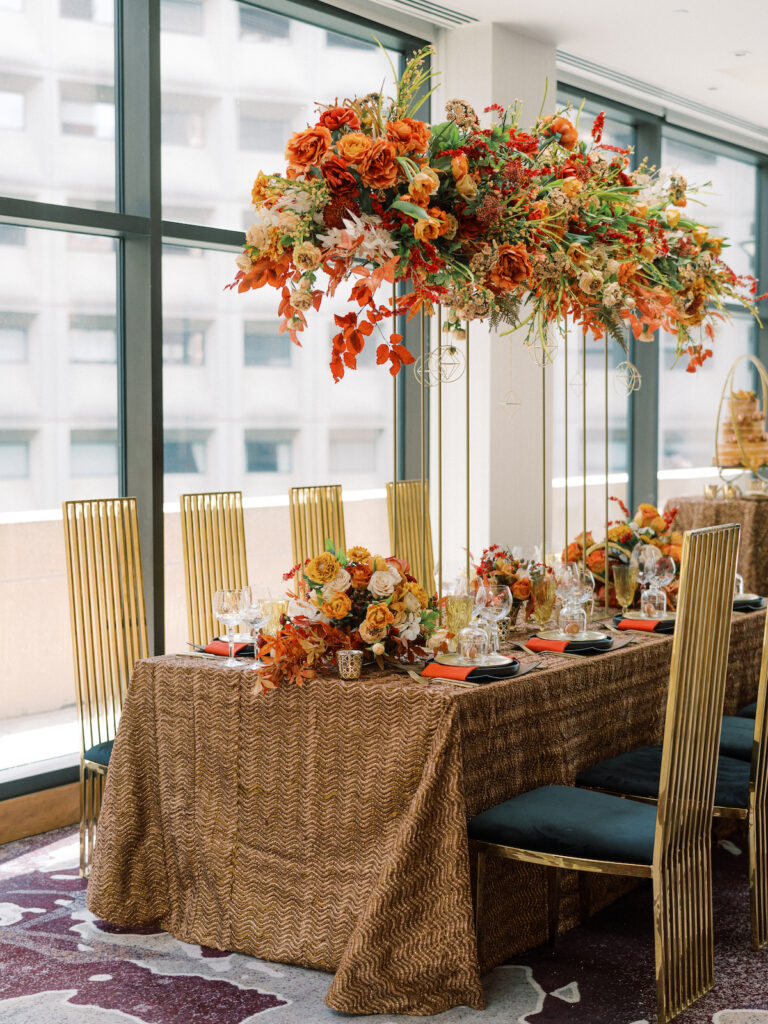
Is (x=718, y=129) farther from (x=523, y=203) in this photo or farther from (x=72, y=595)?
(x=72, y=595)

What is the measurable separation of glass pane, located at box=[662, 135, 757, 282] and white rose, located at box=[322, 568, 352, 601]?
18.4 ft

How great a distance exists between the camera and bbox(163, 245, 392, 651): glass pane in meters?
4.88

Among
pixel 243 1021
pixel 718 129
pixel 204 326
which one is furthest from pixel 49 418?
pixel 718 129

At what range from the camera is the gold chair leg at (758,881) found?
3.13m

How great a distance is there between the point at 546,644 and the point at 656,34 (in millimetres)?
3711

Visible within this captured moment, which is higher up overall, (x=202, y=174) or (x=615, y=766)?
(x=202, y=174)

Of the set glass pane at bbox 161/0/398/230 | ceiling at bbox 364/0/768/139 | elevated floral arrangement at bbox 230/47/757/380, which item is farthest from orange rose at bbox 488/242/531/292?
ceiling at bbox 364/0/768/139

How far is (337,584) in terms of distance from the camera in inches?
119

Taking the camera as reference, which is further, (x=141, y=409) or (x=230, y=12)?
(x=230, y=12)

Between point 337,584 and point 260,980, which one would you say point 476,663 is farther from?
point 260,980

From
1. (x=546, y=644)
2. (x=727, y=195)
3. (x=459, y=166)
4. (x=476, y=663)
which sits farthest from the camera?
(x=727, y=195)

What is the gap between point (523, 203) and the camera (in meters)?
3.12

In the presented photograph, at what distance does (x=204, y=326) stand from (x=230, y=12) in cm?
131

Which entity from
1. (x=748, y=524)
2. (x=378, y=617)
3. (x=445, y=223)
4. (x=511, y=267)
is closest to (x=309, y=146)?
(x=445, y=223)
